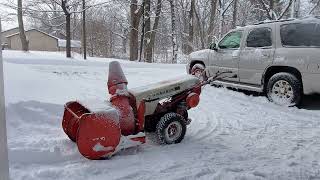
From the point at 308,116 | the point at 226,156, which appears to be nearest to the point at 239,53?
the point at 308,116

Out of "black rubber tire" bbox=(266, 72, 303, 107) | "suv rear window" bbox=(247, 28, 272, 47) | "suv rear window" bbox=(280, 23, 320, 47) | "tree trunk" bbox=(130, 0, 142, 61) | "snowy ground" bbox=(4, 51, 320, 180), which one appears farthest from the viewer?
"tree trunk" bbox=(130, 0, 142, 61)

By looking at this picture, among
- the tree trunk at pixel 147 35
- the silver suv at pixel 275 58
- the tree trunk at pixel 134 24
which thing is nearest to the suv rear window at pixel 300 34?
the silver suv at pixel 275 58

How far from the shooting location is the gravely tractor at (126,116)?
4.26 meters

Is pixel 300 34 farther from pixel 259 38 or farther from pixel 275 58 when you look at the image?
pixel 259 38

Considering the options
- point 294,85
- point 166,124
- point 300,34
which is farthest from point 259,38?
point 166,124

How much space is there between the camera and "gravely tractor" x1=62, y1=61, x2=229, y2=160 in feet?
14.0

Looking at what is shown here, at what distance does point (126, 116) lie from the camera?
185 inches

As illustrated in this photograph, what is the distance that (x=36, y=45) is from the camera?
64.3 metres

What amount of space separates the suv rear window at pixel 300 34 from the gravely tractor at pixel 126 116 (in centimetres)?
335

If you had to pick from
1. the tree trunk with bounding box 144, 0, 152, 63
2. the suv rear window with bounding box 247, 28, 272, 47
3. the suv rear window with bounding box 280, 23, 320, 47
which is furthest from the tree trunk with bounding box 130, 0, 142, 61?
the suv rear window with bounding box 280, 23, 320, 47

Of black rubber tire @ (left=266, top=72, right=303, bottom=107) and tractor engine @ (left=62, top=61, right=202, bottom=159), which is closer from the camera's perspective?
tractor engine @ (left=62, top=61, right=202, bottom=159)

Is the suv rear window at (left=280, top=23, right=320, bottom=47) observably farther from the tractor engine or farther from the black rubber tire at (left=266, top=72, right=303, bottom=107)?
the tractor engine

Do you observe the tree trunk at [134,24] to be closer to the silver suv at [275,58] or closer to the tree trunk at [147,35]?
the tree trunk at [147,35]

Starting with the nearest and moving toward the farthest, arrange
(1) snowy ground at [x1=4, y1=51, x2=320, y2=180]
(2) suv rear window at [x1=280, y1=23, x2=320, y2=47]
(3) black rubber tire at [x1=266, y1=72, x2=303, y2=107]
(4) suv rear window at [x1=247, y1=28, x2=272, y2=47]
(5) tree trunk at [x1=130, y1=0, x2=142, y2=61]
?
(1) snowy ground at [x1=4, y1=51, x2=320, y2=180]
(2) suv rear window at [x1=280, y1=23, x2=320, y2=47]
(3) black rubber tire at [x1=266, y1=72, x2=303, y2=107]
(4) suv rear window at [x1=247, y1=28, x2=272, y2=47]
(5) tree trunk at [x1=130, y1=0, x2=142, y2=61]
